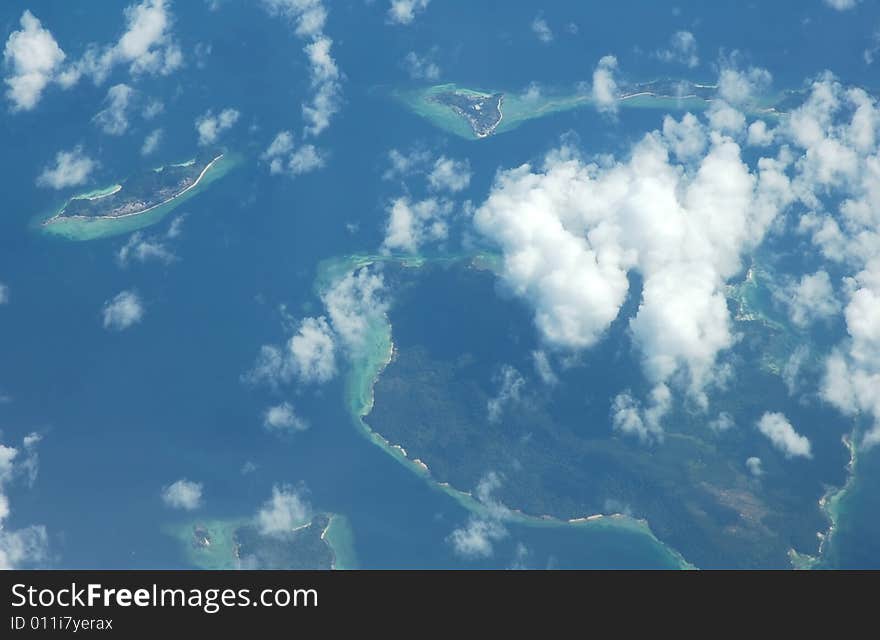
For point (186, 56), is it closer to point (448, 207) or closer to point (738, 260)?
point (448, 207)

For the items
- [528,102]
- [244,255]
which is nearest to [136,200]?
[244,255]

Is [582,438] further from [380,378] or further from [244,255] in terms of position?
[244,255]

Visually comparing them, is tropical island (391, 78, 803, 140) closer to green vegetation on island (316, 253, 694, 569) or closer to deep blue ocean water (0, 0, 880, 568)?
deep blue ocean water (0, 0, 880, 568)

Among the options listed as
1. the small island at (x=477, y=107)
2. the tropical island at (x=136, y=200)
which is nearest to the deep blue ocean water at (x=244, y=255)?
the tropical island at (x=136, y=200)

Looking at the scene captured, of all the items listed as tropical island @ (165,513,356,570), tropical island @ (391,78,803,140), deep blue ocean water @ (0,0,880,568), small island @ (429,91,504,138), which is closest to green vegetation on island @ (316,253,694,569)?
deep blue ocean water @ (0,0,880,568)

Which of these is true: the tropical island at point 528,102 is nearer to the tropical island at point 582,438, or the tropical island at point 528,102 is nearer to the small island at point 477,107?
the small island at point 477,107
